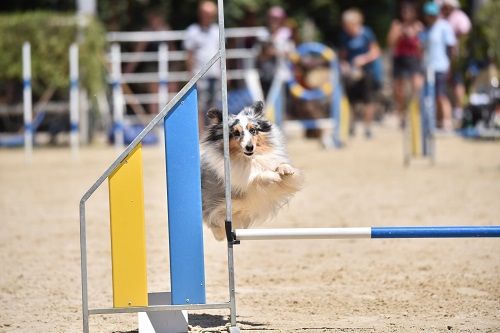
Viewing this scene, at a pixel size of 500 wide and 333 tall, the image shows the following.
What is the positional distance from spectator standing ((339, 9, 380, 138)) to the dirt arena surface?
3.72 m

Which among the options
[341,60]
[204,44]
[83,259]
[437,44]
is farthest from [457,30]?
[83,259]

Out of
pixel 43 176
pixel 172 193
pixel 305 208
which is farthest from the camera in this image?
pixel 43 176

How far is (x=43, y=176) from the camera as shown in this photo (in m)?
12.9

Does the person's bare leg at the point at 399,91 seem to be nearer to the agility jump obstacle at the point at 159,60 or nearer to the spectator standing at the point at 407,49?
the spectator standing at the point at 407,49

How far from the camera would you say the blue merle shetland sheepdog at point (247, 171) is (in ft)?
19.6

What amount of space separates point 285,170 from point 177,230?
1.28 meters

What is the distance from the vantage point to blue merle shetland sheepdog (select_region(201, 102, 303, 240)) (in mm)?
5973

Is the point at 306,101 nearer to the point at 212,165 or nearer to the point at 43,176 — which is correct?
the point at 43,176

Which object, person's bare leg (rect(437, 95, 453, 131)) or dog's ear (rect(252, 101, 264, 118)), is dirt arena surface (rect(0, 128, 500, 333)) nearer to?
dog's ear (rect(252, 101, 264, 118))

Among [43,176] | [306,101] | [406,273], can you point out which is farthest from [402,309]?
[306,101]

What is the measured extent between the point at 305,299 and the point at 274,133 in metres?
1.09

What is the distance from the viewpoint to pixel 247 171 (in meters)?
6.04

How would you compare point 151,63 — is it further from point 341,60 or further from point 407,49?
point 407,49

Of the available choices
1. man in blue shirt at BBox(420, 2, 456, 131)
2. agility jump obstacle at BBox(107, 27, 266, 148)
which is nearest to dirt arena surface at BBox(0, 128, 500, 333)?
man in blue shirt at BBox(420, 2, 456, 131)
